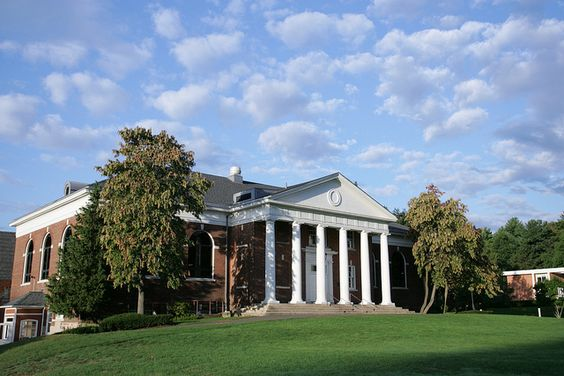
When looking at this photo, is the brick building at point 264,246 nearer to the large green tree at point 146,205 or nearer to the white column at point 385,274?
the white column at point 385,274

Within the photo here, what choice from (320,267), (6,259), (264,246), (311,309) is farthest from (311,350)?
(6,259)

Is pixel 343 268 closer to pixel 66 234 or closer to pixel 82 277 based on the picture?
pixel 82 277

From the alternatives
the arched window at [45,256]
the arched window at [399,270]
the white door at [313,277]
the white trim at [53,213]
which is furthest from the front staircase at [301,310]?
the arched window at [45,256]

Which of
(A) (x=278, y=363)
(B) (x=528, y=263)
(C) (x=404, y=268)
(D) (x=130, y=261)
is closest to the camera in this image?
(A) (x=278, y=363)

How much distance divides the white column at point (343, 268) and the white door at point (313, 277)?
1.16 m

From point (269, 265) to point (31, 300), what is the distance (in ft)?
44.3

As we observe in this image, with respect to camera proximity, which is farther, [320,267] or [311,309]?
[320,267]

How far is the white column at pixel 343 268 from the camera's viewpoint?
35.6 metres

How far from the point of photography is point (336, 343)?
64.3 feet

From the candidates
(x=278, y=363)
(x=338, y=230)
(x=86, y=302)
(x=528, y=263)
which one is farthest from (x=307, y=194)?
(x=528, y=263)

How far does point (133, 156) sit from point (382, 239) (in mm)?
18450

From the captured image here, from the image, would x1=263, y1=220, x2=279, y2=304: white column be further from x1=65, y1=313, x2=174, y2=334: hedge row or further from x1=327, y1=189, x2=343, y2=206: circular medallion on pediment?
x1=65, y1=313, x2=174, y2=334: hedge row

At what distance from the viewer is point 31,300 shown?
32.7 metres

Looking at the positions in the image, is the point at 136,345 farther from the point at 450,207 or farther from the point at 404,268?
the point at 404,268
